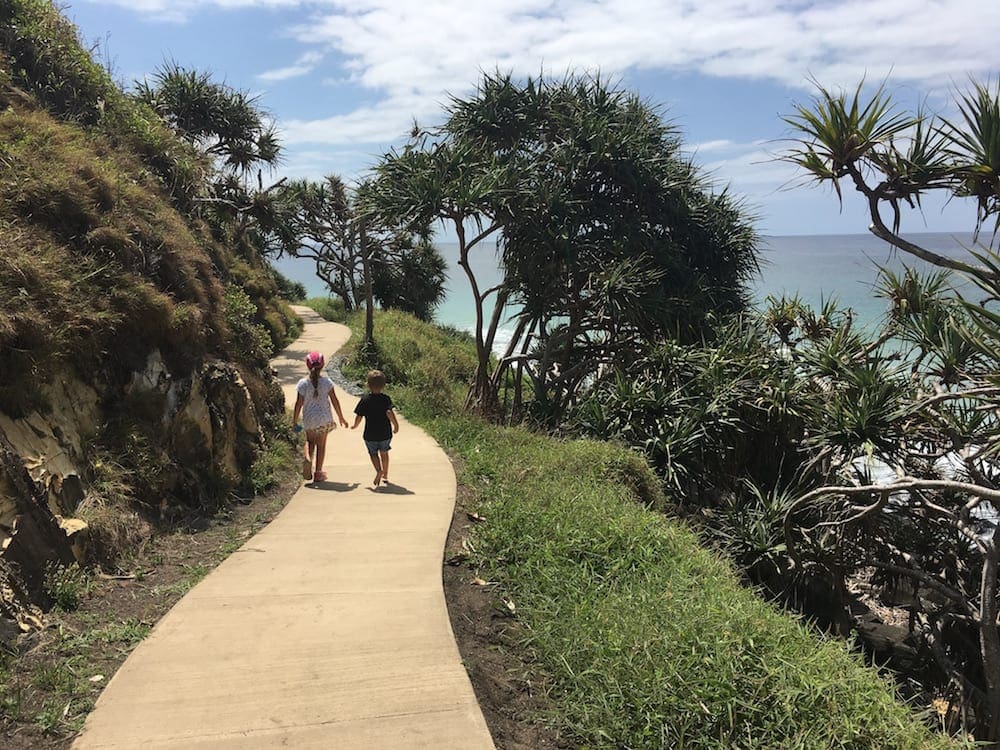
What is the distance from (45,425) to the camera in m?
4.29

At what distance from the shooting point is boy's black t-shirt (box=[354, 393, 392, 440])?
6663 millimetres

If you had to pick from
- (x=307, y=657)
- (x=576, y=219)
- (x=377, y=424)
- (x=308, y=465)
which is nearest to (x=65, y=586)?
(x=307, y=657)

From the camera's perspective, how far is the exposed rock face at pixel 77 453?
141 inches

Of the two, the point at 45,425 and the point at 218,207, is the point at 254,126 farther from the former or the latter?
the point at 45,425

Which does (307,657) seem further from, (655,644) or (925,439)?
(925,439)

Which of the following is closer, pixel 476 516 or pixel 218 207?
pixel 476 516

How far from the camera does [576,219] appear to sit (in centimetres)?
1204

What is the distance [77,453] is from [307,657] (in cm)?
240

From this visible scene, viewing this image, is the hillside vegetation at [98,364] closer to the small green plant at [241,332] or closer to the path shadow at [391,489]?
the small green plant at [241,332]

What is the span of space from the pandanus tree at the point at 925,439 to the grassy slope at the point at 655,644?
95.2 inches

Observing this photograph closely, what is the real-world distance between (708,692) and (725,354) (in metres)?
6.96

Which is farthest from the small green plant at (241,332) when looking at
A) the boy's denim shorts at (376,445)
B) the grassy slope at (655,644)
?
the grassy slope at (655,644)

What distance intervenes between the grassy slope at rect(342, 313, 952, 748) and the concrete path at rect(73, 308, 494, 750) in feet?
1.83

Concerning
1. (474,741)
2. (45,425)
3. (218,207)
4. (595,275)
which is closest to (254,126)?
(218,207)
